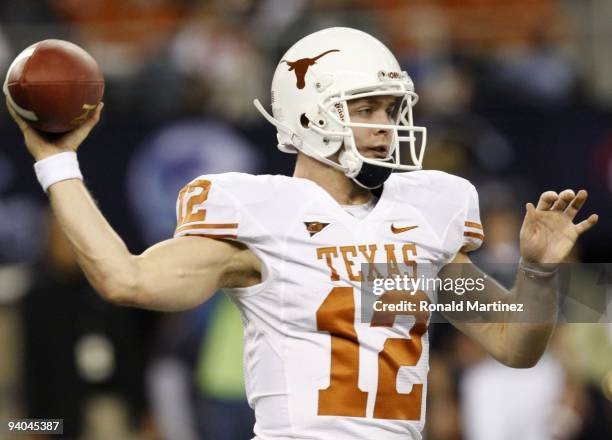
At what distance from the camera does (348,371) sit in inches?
138

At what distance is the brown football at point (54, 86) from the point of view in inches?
131

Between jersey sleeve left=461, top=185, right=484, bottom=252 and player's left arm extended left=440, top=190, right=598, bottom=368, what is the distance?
0.05 metres

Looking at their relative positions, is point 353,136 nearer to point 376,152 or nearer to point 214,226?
point 376,152

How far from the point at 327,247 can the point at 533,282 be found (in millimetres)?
600

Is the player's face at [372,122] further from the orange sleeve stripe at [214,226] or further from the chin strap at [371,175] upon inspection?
the orange sleeve stripe at [214,226]

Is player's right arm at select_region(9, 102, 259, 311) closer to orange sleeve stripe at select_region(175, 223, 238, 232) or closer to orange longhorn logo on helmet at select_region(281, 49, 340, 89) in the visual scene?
orange sleeve stripe at select_region(175, 223, 238, 232)

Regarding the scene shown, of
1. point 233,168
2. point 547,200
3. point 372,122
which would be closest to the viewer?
point 547,200

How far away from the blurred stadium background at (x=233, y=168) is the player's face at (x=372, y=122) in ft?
8.77

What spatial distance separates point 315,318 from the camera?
139 inches

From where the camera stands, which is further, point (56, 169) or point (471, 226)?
point (471, 226)

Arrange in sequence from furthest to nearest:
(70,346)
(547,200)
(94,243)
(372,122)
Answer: (70,346), (372,122), (547,200), (94,243)

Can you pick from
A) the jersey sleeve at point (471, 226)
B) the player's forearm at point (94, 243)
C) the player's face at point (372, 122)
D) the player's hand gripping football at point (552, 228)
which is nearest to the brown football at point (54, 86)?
the player's forearm at point (94, 243)
